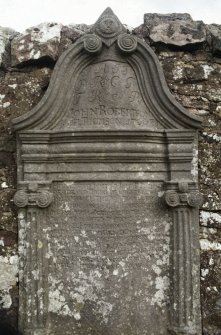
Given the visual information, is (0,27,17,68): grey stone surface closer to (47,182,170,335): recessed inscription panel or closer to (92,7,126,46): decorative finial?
(92,7,126,46): decorative finial

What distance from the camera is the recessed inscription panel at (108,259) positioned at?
4227 mm

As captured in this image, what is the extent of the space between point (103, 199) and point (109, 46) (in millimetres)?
1503

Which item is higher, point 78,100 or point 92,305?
point 78,100

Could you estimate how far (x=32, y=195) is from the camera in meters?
4.20

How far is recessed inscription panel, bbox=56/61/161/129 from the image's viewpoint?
429cm

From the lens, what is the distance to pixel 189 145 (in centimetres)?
428

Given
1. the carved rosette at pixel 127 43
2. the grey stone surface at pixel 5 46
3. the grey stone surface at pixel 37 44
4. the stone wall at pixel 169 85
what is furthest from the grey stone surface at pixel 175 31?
the grey stone surface at pixel 5 46

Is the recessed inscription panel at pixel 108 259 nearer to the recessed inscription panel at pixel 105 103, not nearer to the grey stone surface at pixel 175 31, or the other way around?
the recessed inscription panel at pixel 105 103

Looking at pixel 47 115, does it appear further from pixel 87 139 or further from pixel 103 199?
pixel 103 199

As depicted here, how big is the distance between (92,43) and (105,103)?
1.92ft

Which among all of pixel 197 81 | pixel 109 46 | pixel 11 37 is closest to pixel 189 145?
pixel 197 81

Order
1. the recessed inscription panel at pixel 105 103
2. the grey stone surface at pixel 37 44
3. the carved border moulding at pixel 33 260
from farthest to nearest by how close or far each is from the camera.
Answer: the grey stone surface at pixel 37 44
the recessed inscription panel at pixel 105 103
the carved border moulding at pixel 33 260

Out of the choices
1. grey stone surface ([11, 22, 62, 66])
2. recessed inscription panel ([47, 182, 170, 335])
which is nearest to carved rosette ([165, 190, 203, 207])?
recessed inscription panel ([47, 182, 170, 335])

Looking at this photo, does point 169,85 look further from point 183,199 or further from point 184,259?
point 184,259
